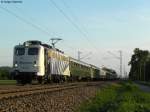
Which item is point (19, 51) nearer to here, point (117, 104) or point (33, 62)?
point (33, 62)

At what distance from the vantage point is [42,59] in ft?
124

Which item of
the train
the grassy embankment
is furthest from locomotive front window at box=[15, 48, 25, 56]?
the grassy embankment

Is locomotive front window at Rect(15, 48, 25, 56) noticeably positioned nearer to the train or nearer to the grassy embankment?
the train

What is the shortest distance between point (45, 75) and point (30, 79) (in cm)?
205

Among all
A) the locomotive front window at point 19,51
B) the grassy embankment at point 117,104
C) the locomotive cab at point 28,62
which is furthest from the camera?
the locomotive front window at point 19,51

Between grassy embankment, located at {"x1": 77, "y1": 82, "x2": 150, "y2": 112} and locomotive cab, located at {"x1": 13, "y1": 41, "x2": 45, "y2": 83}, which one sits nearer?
grassy embankment, located at {"x1": 77, "y1": 82, "x2": 150, "y2": 112}

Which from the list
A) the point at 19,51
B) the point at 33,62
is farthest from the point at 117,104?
the point at 19,51

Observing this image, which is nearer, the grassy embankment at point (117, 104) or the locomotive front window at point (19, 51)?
the grassy embankment at point (117, 104)

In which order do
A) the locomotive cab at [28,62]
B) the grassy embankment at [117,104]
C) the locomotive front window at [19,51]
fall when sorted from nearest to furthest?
the grassy embankment at [117,104], the locomotive cab at [28,62], the locomotive front window at [19,51]

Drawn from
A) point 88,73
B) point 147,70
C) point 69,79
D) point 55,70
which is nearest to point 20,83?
point 55,70

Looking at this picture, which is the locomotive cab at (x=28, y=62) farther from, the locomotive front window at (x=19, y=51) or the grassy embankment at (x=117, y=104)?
the grassy embankment at (x=117, y=104)

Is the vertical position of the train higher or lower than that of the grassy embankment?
higher

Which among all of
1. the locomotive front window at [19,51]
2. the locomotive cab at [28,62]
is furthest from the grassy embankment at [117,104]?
the locomotive front window at [19,51]

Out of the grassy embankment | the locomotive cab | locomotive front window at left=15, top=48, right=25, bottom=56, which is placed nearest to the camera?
the grassy embankment
